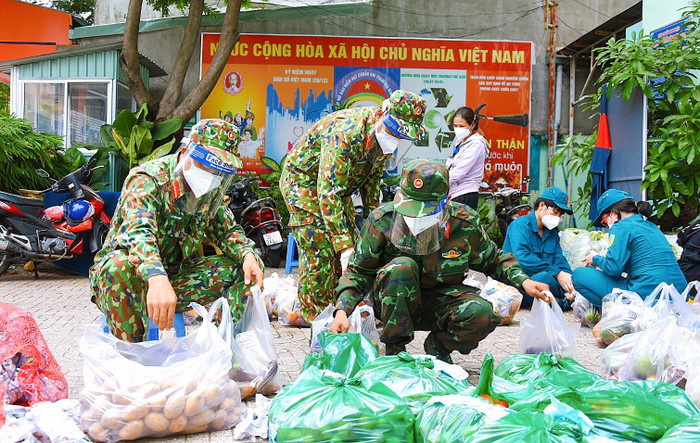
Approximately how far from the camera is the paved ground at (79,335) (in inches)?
137

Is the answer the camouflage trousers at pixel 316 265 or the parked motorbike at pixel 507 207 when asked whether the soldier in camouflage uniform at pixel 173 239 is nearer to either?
the camouflage trousers at pixel 316 265

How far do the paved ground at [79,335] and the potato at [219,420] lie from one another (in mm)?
28

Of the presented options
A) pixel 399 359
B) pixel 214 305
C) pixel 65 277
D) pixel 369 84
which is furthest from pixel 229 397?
pixel 369 84

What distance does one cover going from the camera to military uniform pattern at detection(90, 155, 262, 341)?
8.80 feet

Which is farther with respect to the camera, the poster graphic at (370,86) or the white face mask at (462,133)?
the poster graphic at (370,86)

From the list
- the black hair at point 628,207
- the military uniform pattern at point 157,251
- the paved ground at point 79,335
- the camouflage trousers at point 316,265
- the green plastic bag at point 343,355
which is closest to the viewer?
the military uniform pattern at point 157,251

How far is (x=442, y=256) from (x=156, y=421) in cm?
152

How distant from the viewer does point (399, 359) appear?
2.58 metres

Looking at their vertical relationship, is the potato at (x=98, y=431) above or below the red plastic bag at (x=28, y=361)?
below

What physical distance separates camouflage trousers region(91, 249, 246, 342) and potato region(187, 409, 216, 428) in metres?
0.57

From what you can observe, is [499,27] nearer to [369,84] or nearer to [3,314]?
[369,84]

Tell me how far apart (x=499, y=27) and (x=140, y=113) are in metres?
5.72

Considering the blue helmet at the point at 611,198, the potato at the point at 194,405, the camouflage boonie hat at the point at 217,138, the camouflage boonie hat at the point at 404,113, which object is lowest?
the potato at the point at 194,405

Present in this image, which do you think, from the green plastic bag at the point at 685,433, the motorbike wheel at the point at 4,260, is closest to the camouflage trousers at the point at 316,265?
the green plastic bag at the point at 685,433
